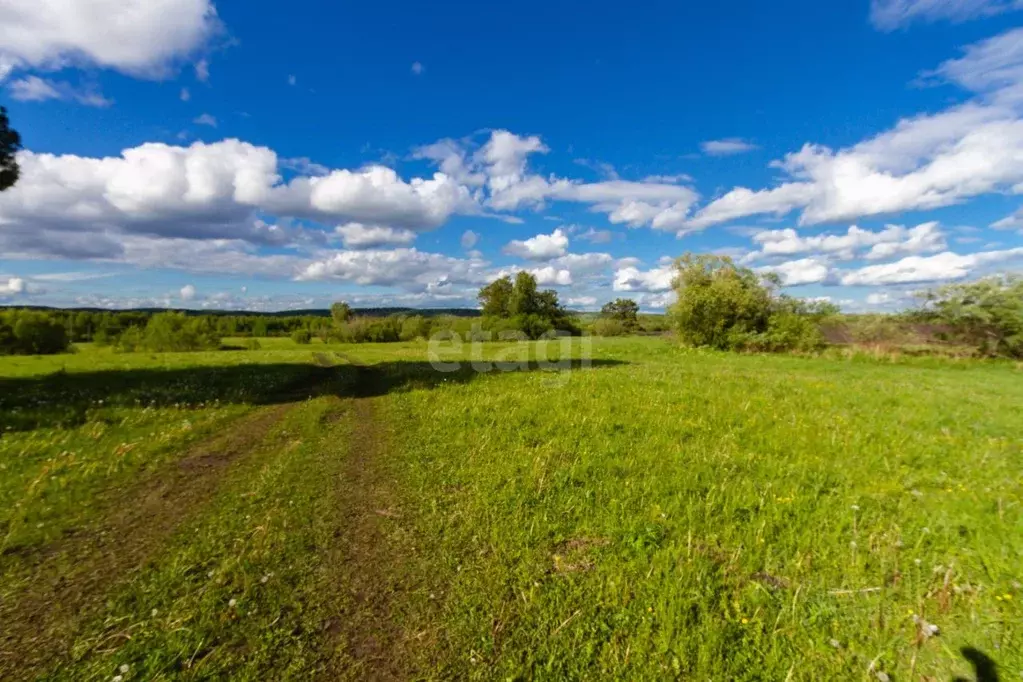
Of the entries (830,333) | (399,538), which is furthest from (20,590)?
(830,333)

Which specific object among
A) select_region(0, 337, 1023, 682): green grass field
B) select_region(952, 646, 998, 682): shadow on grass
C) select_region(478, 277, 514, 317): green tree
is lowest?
select_region(952, 646, 998, 682): shadow on grass

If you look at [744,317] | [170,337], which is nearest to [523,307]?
[744,317]

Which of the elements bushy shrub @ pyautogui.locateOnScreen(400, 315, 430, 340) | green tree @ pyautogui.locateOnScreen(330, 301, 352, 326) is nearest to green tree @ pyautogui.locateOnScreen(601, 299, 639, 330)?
bushy shrub @ pyautogui.locateOnScreen(400, 315, 430, 340)

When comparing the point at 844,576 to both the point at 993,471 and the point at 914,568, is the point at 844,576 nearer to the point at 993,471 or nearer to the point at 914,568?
the point at 914,568

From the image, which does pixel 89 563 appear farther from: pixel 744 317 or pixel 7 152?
pixel 744 317

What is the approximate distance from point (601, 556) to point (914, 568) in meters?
3.45

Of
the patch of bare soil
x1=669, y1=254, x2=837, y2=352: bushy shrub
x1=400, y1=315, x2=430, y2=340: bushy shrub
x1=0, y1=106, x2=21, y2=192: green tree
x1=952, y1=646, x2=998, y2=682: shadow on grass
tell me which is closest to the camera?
x1=952, y1=646, x2=998, y2=682: shadow on grass

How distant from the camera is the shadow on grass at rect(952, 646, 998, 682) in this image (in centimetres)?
342

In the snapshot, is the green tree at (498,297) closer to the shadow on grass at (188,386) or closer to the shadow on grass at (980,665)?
the shadow on grass at (188,386)

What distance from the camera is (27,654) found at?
351 centimetres

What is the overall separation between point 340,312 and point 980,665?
387ft

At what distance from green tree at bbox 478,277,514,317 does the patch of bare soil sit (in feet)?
241

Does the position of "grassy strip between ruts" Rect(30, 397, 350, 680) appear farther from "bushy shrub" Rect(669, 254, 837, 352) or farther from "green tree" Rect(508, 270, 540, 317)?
"green tree" Rect(508, 270, 540, 317)

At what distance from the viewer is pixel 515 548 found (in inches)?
→ 210
